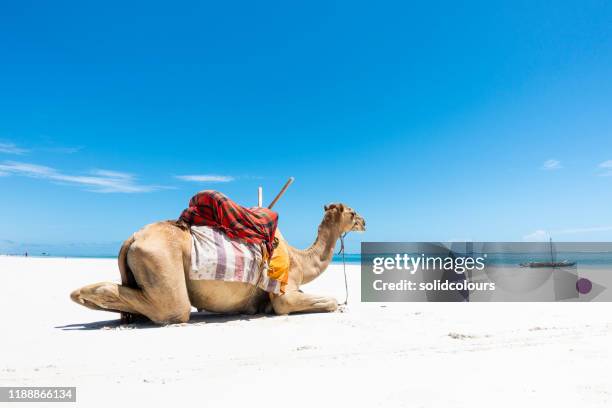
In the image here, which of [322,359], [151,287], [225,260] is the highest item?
[225,260]

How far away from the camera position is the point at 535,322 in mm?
6703

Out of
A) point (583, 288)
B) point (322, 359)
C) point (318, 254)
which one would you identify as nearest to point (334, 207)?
point (318, 254)

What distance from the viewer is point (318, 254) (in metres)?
8.13

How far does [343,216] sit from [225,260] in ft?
9.29

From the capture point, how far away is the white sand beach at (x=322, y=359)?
3.24 m

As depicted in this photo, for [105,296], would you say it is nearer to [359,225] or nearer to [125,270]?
[125,270]

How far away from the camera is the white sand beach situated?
128 inches

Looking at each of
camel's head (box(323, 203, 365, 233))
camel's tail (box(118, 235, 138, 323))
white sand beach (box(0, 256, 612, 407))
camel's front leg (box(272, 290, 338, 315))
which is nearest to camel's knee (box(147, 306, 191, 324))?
white sand beach (box(0, 256, 612, 407))

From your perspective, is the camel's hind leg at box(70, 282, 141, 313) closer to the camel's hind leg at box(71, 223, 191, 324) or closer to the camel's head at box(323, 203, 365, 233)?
the camel's hind leg at box(71, 223, 191, 324)

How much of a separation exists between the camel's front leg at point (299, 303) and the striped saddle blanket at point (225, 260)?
0.29 m

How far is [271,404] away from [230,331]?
285cm

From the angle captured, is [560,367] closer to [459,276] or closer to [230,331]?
[230,331]

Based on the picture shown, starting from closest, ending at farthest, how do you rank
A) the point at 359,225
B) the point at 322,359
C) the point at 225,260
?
the point at 322,359 → the point at 225,260 → the point at 359,225

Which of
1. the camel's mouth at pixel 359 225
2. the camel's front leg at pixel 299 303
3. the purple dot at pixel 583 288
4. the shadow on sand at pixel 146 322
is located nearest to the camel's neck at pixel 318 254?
the camel's mouth at pixel 359 225
